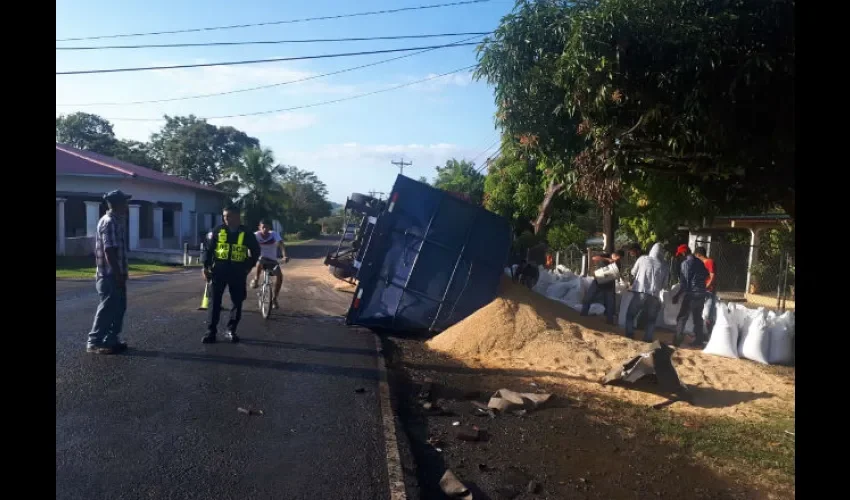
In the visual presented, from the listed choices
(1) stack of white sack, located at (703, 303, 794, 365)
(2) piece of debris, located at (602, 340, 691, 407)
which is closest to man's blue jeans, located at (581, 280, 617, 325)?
(1) stack of white sack, located at (703, 303, 794, 365)

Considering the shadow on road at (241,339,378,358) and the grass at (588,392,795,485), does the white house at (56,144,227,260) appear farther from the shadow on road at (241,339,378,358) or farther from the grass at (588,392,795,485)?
the grass at (588,392,795,485)

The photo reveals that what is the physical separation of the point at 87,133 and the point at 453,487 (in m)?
46.2

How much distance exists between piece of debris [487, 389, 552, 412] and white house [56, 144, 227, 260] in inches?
739

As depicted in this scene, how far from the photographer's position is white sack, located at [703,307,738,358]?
9.29 metres

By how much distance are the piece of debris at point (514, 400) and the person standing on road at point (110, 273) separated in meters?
4.43

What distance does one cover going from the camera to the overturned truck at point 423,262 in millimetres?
10500

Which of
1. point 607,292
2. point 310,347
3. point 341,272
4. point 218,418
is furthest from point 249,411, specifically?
point 607,292

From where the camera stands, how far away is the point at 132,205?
2928 centimetres

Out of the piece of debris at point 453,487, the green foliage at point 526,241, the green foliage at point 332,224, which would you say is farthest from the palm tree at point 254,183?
the green foliage at point 332,224

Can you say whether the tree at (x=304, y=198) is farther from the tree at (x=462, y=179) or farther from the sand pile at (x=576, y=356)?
the sand pile at (x=576, y=356)
